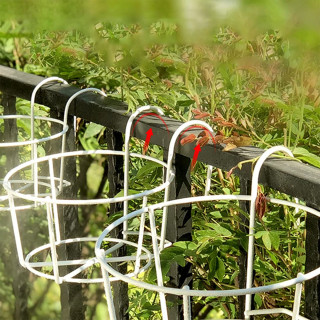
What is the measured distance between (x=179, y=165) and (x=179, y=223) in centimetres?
11

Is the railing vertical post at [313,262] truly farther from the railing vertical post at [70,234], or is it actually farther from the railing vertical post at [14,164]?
the railing vertical post at [14,164]

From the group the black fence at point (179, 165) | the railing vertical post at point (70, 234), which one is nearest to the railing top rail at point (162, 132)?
the black fence at point (179, 165)

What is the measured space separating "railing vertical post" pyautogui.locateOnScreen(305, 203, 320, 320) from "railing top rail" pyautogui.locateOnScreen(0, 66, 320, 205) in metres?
0.03

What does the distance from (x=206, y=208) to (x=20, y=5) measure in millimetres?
1044

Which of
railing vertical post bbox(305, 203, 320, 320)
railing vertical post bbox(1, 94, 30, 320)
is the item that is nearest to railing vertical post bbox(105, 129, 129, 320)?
railing vertical post bbox(1, 94, 30, 320)

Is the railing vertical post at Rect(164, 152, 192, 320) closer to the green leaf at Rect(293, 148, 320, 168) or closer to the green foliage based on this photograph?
the green foliage

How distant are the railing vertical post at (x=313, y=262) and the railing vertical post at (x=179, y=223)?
36 cm

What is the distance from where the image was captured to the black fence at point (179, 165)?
79cm

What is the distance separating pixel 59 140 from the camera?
5.40 feet

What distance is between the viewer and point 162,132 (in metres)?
1.15

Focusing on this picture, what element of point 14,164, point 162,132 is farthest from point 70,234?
point 162,132

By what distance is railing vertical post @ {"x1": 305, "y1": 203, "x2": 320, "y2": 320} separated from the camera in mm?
781

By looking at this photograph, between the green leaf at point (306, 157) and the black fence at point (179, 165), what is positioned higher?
the green leaf at point (306, 157)

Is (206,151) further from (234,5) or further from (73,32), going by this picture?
(234,5)
